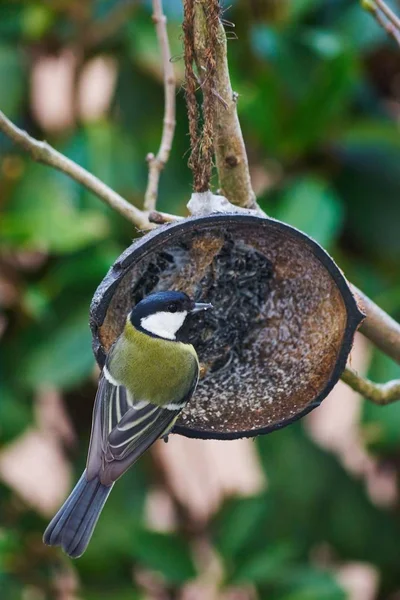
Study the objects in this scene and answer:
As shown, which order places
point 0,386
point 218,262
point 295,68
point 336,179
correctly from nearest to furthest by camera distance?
point 218,262 → point 0,386 → point 295,68 → point 336,179

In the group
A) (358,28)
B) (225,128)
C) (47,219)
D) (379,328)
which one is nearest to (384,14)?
(225,128)

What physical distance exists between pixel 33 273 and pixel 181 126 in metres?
0.52

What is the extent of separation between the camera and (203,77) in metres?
1.17

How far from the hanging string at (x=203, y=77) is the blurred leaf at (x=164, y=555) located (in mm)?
1231

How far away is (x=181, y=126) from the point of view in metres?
→ 2.36

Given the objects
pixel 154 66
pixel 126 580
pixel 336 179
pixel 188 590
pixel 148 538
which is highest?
pixel 154 66

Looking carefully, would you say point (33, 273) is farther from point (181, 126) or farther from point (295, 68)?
point (295, 68)

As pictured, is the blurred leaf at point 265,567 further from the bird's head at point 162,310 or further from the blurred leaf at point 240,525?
the bird's head at point 162,310

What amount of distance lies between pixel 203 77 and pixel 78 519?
589mm

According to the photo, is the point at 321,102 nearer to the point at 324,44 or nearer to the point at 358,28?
the point at 324,44

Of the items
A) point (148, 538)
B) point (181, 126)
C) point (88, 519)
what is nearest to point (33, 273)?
point (181, 126)

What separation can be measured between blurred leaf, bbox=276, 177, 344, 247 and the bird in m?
0.83

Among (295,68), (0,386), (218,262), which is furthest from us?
(295,68)

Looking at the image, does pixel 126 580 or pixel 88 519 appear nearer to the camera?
pixel 88 519
